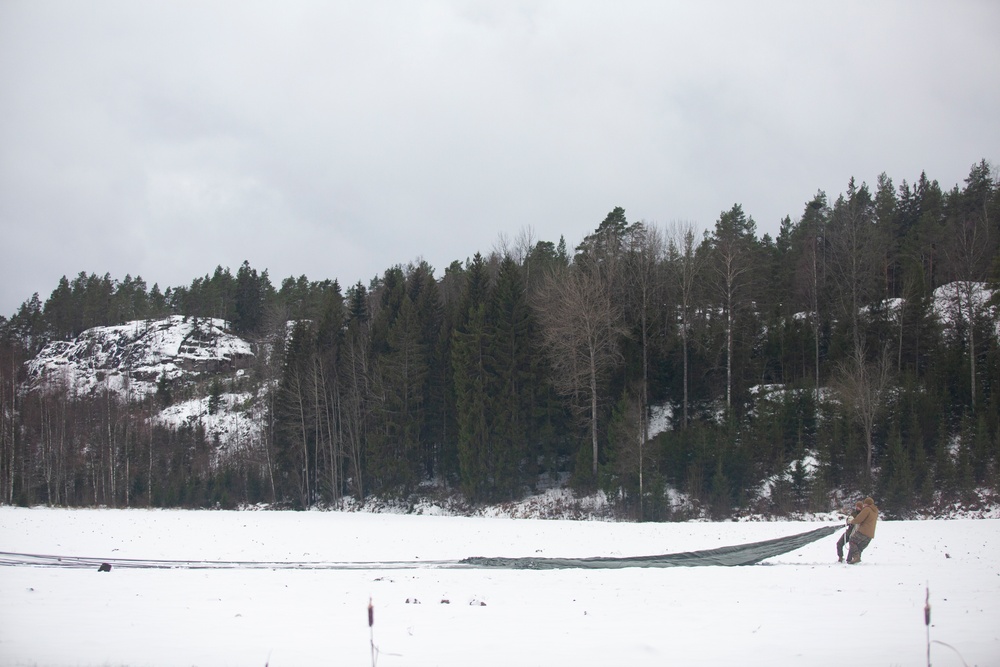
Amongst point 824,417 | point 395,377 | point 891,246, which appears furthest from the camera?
point 891,246

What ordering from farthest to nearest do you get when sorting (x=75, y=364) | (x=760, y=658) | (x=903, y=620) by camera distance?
(x=75, y=364) < (x=903, y=620) < (x=760, y=658)

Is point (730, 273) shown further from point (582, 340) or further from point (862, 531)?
point (862, 531)

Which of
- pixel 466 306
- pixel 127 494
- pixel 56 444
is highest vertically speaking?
pixel 466 306

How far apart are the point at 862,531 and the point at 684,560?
437 centimetres

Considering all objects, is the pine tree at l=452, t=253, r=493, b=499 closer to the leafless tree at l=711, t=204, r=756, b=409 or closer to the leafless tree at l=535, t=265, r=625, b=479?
the leafless tree at l=535, t=265, r=625, b=479

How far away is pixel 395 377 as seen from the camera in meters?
51.5

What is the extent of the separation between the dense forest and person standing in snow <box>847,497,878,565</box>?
857 inches

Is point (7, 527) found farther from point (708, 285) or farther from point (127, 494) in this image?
point (708, 285)

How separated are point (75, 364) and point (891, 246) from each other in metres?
101

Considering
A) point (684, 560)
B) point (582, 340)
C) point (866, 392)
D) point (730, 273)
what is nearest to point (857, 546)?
point (684, 560)

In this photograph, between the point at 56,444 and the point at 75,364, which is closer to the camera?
the point at 56,444

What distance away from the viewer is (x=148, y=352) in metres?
98.1

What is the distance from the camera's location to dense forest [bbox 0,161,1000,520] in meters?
40.1

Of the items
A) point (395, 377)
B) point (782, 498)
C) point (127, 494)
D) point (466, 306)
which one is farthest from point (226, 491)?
point (782, 498)
